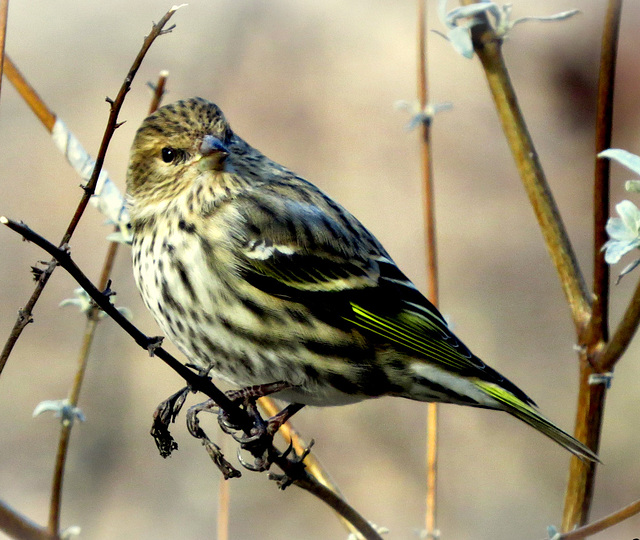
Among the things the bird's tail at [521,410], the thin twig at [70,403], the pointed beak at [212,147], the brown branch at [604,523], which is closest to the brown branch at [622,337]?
the brown branch at [604,523]

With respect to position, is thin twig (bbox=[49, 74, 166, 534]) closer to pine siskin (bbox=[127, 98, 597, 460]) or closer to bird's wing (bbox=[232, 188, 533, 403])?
pine siskin (bbox=[127, 98, 597, 460])

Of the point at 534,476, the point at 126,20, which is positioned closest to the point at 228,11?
the point at 126,20

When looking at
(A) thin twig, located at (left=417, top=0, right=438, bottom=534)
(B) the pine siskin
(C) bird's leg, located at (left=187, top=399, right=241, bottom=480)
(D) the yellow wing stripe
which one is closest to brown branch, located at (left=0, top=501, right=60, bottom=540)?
(C) bird's leg, located at (left=187, top=399, right=241, bottom=480)

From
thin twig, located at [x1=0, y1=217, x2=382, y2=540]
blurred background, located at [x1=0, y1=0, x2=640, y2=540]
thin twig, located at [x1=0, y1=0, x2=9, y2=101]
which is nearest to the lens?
thin twig, located at [x1=0, y1=217, x2=382, y2=540]

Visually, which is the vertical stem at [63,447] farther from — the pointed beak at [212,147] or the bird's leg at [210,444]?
the pointed beak at [212,147]

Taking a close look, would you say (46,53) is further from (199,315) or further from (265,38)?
(199,315)

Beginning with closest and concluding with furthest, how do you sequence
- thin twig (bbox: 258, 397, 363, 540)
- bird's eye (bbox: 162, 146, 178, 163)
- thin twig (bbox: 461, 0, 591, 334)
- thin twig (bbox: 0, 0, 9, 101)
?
A: thin twig (bbox: 0, 0, 9, 101) < thin twig (bbox: 461, 0, 591, 334) < thin twig (bbox: 258, 397, 363, 540) < bird's eye (bbox: 162, 146, 178, 163)

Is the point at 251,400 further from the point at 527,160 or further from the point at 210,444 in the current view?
the point at 527,160
